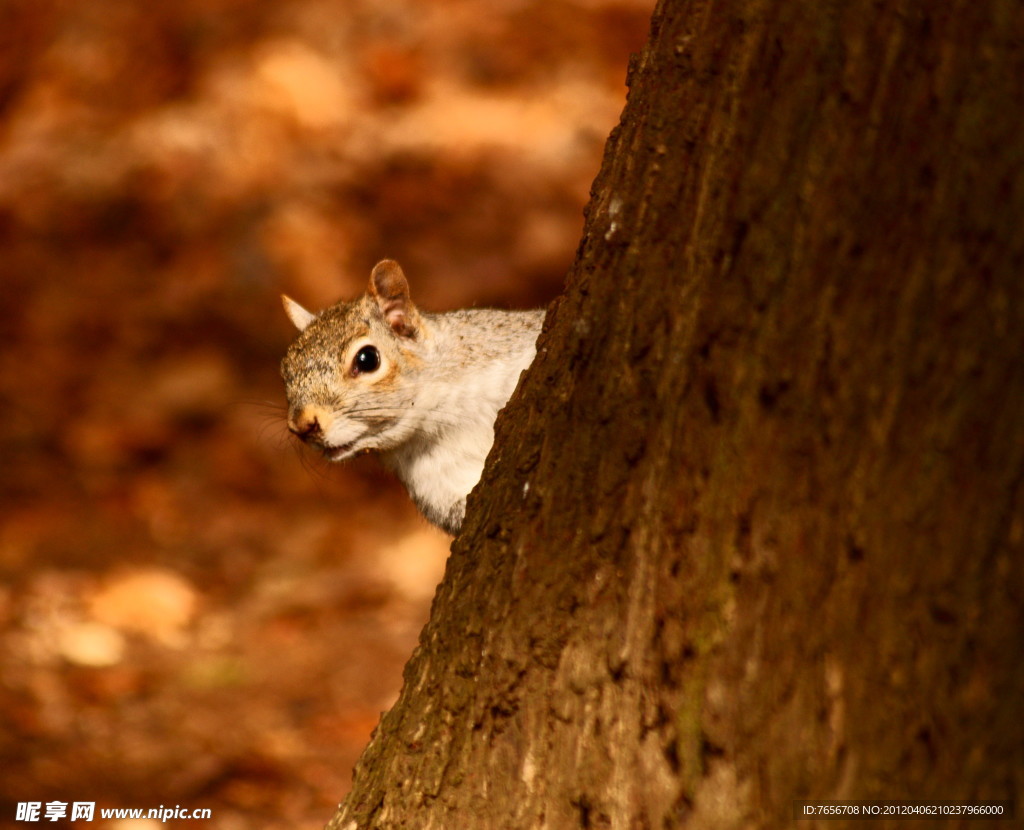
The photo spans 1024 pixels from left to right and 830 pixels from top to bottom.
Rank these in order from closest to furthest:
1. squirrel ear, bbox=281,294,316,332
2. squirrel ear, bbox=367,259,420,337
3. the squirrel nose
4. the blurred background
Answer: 1. the squirrel nose
2. squirrel ear, bbox=367,259,420,337
3. squirrel ear, bbox=281,294,316,332
4. the blurred background

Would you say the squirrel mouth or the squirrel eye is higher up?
the squirrel eye

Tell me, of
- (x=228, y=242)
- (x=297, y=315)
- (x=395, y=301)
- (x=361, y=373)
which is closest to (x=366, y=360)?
(x=361, y=373)

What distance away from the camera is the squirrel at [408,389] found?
2039 mm

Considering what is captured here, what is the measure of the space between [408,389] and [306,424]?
0.22m

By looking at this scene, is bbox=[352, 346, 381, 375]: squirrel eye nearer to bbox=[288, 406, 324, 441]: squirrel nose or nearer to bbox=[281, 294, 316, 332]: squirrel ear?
bbox=[288, 406, 324, 441]: squirrel nose

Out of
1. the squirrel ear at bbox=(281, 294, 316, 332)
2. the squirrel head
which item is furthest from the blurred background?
the squirrel head

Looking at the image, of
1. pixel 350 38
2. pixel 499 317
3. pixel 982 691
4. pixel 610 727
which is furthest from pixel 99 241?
pixel 982 691

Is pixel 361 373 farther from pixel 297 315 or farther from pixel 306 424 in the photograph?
pixel 297 315

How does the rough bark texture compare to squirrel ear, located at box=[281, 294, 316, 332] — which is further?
squirrel ear, located at box=[281, 294, 316, 332]

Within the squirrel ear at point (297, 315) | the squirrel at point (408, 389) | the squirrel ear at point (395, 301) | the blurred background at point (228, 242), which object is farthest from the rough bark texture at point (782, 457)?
the blurred background at point (228, 242)

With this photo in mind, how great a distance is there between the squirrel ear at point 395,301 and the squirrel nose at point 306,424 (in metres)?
0.27

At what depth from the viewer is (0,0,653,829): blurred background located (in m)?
3.98

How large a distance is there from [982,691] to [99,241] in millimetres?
3888

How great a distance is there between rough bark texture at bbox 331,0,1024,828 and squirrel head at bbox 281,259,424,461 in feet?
2.82
